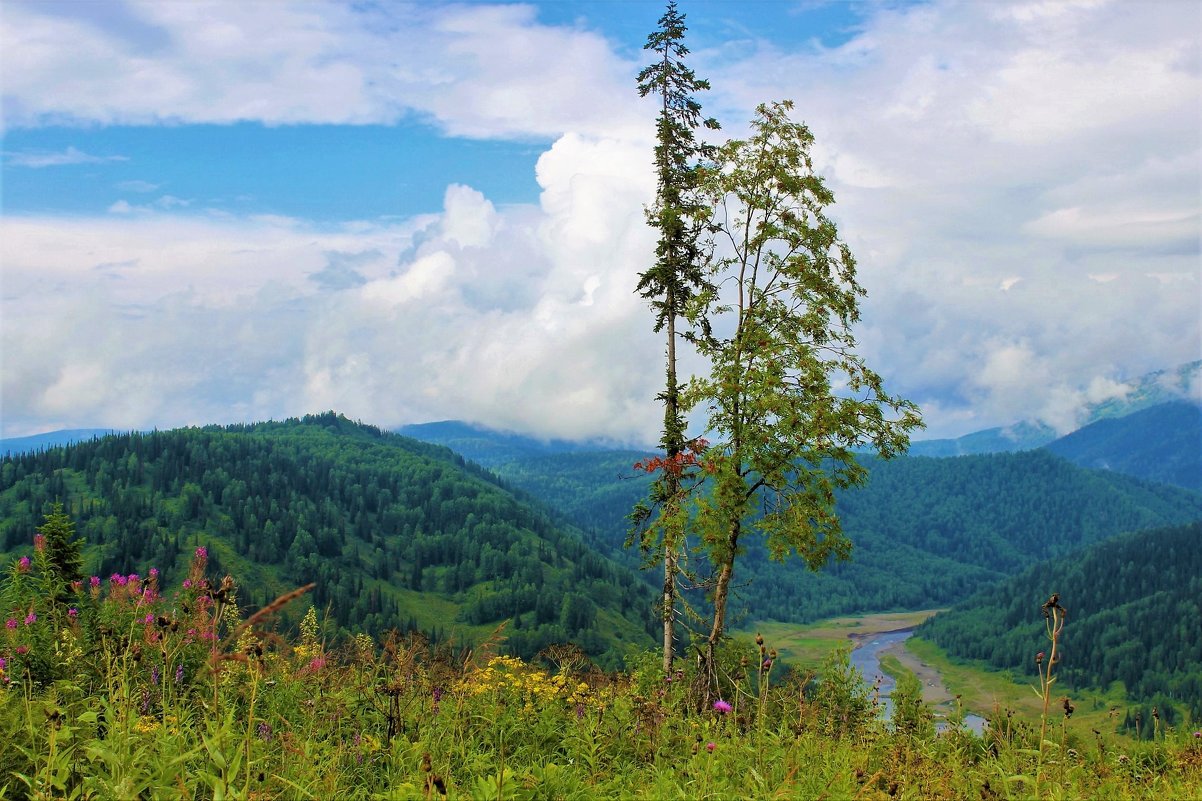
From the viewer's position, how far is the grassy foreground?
255 inches

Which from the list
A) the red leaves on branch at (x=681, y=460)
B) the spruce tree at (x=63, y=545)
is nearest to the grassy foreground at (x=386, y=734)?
the spruce tree at (x=63, y=545)

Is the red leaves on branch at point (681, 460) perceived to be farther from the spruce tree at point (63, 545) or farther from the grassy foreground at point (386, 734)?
the spruce tree at point (63, 545)

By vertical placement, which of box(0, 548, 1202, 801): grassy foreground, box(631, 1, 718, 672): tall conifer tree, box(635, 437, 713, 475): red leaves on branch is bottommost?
box(0, 548, 1202, 801): grassy foreground

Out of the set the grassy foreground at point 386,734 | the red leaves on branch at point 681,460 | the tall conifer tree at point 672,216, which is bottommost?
the grassy foreground at point 386,734

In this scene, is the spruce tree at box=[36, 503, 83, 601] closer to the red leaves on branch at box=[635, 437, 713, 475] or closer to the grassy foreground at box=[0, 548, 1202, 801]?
the grassy foreground at box=[0, 548, 1202, 801]

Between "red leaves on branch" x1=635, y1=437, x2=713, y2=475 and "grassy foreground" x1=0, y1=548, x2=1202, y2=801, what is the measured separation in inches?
394

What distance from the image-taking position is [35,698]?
818 centimetres

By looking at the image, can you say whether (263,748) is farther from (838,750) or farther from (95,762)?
(838,750)

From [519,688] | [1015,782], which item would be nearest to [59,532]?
[519,688]

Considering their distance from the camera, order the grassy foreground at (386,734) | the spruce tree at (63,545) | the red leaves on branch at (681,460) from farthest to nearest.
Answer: the red leaves on branch at (681,460) → the spruce tree at (63,545) → the grassy foreground at (386,734)

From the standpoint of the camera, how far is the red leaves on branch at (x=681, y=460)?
21875mm

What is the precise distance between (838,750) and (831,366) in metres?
13.4

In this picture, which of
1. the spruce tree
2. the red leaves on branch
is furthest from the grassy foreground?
the red leaves on branch

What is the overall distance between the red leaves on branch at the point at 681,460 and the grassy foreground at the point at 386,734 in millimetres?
10004
